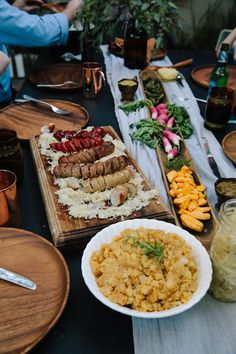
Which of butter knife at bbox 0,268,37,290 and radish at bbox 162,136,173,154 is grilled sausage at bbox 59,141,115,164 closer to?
radish at bbox 162,136,173,154

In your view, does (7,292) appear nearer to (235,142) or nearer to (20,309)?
(20,309)

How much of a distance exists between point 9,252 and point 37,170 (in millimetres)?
435

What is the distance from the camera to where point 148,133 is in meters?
1.54

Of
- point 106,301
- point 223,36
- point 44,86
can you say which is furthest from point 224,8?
point 106,301

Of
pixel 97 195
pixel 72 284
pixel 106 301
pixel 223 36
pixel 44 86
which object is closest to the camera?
pixel 106 301

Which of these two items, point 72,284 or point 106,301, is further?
point 72,284

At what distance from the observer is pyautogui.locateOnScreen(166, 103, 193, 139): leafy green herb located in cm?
160

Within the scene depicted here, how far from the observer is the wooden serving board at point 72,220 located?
38.4 inches

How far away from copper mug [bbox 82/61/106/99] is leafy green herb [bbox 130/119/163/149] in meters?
0.42

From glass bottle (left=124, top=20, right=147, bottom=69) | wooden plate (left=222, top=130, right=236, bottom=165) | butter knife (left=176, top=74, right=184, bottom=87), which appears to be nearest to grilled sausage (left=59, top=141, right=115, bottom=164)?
wooden plate (left=222, top=130, right=236, bottom=165)

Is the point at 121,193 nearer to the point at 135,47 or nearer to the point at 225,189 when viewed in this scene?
the point at 225,189

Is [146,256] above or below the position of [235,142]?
above

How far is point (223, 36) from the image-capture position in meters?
2.78

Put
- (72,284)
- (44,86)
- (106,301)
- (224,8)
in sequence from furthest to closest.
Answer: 1. (224,8)
2. (44,86)
3. (72,284)
4. (106,301)
